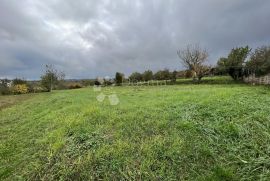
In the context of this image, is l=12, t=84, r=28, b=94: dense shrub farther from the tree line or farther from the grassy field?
the grassy field

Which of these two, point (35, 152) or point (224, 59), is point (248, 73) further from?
point (35, 152)

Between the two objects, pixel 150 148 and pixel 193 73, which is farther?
pixel 193 73

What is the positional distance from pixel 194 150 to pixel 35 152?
342 centimetres

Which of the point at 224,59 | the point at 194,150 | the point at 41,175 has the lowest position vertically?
the point at 41,175

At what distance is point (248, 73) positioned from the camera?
2675 centimetres

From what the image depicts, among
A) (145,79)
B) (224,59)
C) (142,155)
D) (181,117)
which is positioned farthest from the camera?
(145,79)

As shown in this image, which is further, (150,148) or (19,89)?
(19,89)

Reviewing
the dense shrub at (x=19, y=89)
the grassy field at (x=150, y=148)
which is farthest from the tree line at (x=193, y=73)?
the grassy field at (x=150, y=148)

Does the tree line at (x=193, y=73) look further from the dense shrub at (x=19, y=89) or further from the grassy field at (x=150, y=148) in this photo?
the grassy field at (x=150, y=148)

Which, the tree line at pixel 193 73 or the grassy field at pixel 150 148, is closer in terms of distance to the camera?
the grassy field at pixel 150 148

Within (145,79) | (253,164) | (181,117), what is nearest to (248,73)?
(145,79)

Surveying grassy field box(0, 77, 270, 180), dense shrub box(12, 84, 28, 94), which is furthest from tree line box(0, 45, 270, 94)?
grassy field box(0, 77, 270, 180)

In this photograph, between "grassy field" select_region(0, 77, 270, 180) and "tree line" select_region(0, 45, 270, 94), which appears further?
"tree line" select_region(0, 45, 270, 94)

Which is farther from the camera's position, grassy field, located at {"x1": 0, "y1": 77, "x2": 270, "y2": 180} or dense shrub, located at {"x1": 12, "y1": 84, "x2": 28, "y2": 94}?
dense shrub, located at {"x1": 12, "y1": 84, "x2": 28, "y2": 94}
